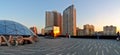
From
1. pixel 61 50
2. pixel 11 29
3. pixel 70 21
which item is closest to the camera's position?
pixel 61 50

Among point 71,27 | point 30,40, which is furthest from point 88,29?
point 30,40

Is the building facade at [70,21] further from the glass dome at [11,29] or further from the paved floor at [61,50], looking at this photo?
the paved floor at [61,50]

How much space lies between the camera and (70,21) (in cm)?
13725

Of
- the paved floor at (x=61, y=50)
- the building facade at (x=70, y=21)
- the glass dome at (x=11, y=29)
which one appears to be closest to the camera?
the paved floor at (x=61, y=50)

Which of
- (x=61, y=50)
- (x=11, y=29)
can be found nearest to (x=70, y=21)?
(x=11, y=29)

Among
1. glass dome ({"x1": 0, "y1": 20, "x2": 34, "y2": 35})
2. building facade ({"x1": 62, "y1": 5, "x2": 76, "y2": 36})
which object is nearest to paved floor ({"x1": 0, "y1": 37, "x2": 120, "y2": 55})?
glass dome ({"x1": 0, "y1": 20, "x2": 34, "y2": 35})

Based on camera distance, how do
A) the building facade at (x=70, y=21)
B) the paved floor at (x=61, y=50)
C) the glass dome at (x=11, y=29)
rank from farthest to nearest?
the building facade at (x=70, y=21) < the glass dome at (x=11, y=29) < the paved floor at (x=61, y=50)

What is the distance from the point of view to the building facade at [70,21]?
130875 mm

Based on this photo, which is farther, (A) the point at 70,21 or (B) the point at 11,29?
(A) the point at 70,21

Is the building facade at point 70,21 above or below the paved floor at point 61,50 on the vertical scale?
above

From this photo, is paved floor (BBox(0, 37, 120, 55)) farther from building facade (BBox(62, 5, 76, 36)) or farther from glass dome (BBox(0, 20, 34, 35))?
building facade (BBox(62, 5, 76, 36))

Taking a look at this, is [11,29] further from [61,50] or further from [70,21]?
[70,21]

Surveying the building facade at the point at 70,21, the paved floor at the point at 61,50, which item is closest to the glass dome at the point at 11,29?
the paved floor at the point at 61,50

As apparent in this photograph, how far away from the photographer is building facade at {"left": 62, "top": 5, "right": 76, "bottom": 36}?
429 feet
